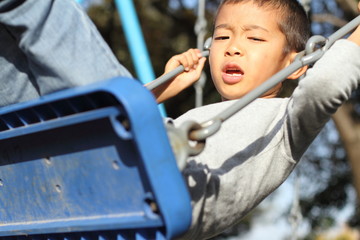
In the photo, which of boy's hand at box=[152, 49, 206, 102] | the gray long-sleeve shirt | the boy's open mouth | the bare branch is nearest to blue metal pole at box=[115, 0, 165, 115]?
boy's hand at box=[152, 49, 206, 102]

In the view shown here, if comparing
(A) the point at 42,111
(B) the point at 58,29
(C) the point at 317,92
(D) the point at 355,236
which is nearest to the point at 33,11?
(B) the point at 58,29

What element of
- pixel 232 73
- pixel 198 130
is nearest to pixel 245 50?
pixel 232 73

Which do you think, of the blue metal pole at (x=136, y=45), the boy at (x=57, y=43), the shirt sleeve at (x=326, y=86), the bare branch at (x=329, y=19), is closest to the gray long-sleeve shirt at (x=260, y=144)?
the shirt sleeve at (x=326, y=86)

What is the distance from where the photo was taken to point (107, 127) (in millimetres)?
1325

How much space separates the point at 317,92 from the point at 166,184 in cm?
45

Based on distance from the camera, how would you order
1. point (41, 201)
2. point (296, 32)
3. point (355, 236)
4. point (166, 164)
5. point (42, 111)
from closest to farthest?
point (166, 164), point (42, 111), point (41, 201), point (296, 32), point (355, 236)

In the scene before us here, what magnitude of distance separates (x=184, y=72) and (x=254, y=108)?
439 mm

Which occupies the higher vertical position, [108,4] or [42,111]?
[42,111]

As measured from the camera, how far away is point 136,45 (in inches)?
131

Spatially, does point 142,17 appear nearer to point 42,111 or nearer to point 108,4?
point 108,4

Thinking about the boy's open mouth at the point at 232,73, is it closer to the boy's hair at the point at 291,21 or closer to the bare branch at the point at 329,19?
the boy's hair at the point at 291,21

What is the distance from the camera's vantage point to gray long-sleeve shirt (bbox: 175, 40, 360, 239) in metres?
1.55

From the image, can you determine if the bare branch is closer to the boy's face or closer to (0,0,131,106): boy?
the boy's face

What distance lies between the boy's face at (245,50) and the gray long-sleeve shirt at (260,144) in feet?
0.47
